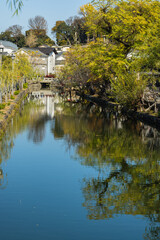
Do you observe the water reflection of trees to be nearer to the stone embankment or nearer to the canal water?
the canal water

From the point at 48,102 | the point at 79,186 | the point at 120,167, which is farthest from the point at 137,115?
the point at 79,186

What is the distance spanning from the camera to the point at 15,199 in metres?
11.2

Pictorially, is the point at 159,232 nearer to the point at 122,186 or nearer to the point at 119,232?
the point at 119,232

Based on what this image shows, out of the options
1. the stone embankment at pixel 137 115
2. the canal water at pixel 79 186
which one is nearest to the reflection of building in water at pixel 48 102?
the stone embankment at pixel 137 115

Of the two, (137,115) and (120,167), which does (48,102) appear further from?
(120,167)

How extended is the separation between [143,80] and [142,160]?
16432mm

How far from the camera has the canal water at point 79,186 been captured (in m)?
9.30

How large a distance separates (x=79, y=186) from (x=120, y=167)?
3.29m

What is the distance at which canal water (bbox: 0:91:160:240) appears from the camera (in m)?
9.30

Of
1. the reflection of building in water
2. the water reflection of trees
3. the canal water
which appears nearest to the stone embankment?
the water reflection of trees

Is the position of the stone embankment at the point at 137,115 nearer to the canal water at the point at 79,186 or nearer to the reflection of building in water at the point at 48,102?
the canal water at the point at 79,186

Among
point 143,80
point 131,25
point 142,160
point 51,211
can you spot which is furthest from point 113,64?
point 51,211

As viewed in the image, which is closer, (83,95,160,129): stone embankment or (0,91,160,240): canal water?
(0,91,160,240): canal water

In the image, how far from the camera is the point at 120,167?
15562mm
